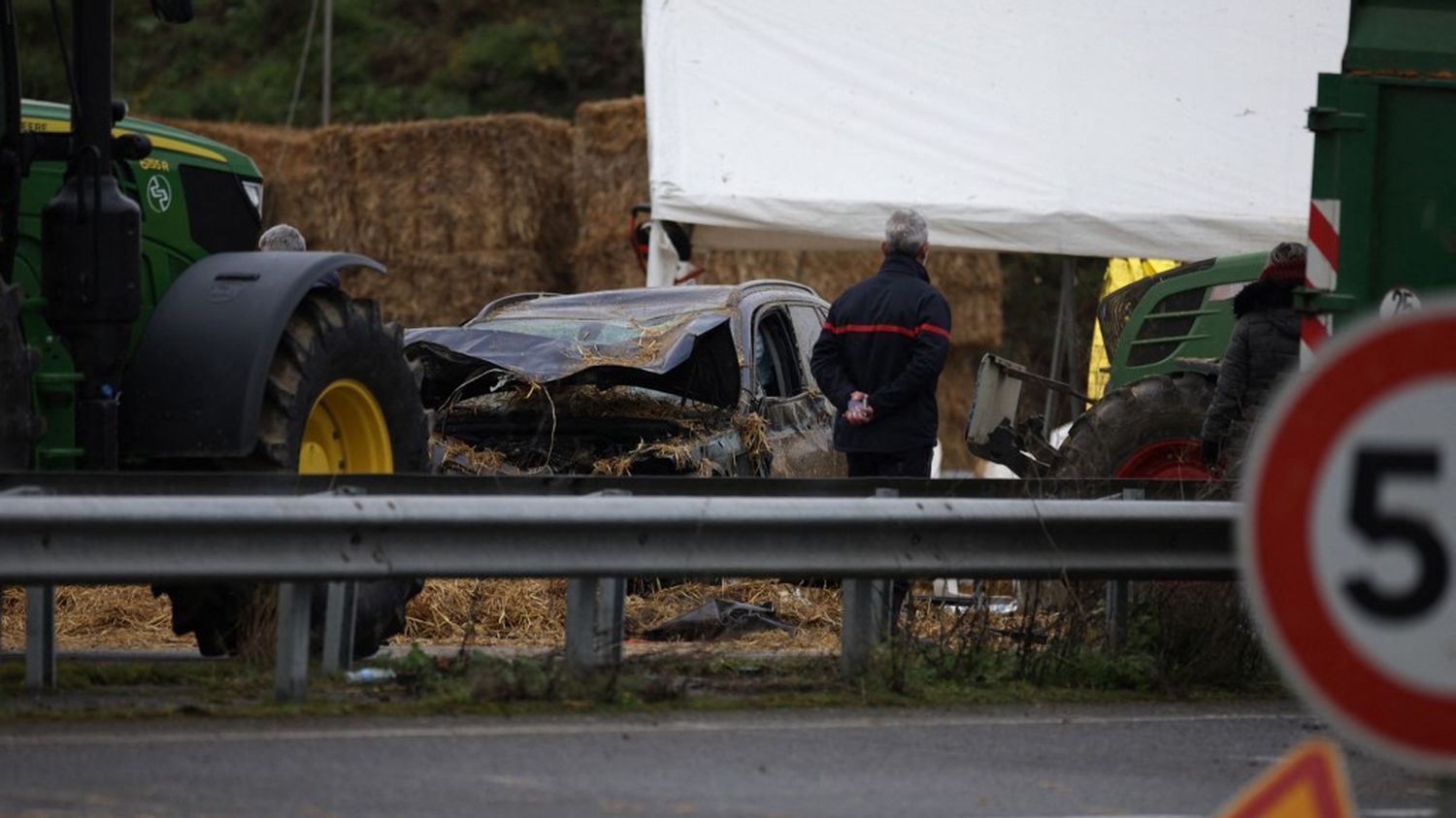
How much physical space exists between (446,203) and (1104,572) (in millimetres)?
13761

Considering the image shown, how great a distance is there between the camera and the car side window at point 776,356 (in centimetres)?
1266

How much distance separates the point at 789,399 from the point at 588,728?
19.0 ft

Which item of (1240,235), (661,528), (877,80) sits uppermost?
(877,80)

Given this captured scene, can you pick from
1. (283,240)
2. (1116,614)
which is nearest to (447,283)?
(283,240)

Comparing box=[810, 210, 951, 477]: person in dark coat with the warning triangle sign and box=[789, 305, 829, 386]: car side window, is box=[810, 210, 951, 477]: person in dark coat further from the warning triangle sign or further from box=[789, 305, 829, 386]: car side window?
the warning triangle sign

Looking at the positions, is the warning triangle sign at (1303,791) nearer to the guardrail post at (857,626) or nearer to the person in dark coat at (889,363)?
the guardrail post at (857,626)

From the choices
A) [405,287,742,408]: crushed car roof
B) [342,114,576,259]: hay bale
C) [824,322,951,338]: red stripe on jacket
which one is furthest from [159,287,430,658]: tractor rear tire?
[342,114,576,259]: hay bale

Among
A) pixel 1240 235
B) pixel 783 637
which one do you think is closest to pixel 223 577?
pixel 783 637

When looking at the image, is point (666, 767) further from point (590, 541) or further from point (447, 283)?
point (447, 283)

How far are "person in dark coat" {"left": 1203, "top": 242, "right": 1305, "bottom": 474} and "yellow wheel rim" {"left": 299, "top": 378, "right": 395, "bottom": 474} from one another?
3.56m

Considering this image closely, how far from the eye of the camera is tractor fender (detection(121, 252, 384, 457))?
821 centimetres

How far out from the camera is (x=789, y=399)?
41.5 feet

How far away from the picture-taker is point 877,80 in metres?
16.4

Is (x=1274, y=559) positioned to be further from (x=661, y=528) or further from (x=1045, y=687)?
→ (x=1045, y=687)
